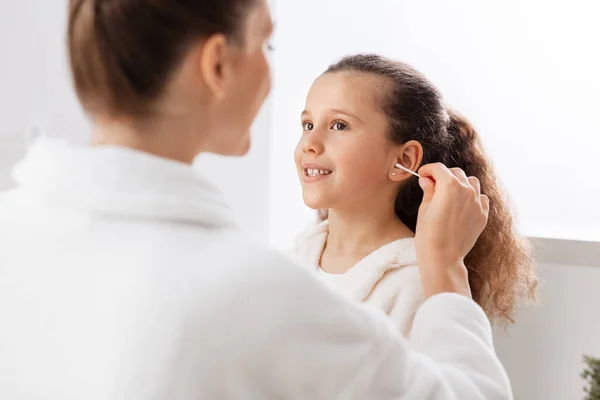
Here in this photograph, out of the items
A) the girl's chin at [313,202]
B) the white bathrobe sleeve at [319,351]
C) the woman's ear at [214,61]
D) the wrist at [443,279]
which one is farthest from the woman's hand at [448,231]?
the woman's ear at [214,61]

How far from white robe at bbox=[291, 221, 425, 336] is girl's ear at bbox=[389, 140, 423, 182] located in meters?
0.12

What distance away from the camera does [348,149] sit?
146cm

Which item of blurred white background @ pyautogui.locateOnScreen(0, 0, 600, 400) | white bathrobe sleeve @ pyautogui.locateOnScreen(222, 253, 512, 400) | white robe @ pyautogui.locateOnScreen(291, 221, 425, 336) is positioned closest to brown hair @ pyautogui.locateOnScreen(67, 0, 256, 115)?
white bathrobe sleeve @ pyautogui.locateOnScreen(222, 253, 512, 400)

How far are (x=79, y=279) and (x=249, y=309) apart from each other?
0.17m

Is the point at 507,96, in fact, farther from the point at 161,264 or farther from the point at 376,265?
the point at 161,264

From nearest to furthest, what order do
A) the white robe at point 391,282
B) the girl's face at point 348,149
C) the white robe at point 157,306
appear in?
the white robe at point 157,306, the white robe at point 391,282, the girl's face at point 348,149

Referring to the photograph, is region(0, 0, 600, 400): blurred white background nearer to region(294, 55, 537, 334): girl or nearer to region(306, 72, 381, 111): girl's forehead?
region(294, 55, 537, 334): girl

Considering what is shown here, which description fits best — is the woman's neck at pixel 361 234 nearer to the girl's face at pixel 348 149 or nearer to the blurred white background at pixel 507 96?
the girl's face at pixel 348 149

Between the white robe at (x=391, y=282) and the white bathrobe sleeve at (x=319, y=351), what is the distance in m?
0.50

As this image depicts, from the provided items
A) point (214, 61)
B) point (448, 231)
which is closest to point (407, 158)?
point (448, 231)

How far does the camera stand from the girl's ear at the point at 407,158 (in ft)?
4.86

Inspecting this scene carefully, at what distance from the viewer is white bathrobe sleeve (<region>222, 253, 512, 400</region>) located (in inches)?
28.6

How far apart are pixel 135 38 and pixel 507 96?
4.18ft

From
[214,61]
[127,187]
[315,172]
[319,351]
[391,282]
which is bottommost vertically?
[391,282]
